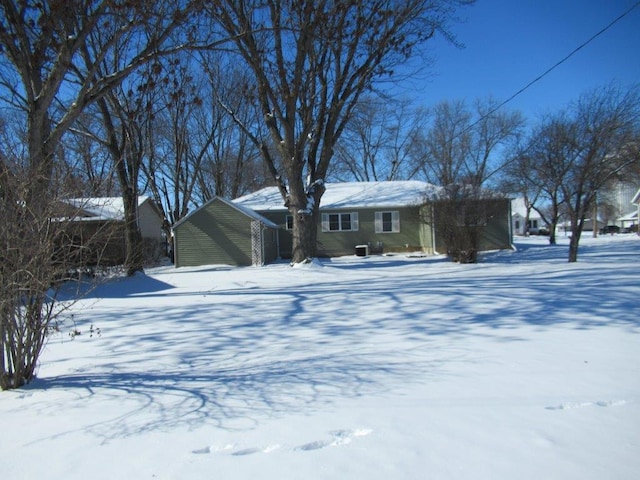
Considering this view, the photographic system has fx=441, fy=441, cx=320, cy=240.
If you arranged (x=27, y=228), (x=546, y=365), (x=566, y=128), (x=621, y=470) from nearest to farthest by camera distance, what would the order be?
(x=621, y=470), (x=27, y=228), (x=546, y=365), (x=566, y=128)

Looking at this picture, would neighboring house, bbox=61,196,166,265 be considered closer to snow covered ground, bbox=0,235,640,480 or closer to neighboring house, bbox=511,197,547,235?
snow covered ground, bbox=0,235,640,480

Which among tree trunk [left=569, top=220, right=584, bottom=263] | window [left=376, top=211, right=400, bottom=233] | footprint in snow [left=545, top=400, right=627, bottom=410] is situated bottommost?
footprint in snow [left=545, top=400, right=627, bottom=410]

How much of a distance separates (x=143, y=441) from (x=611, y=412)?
3.34 meters

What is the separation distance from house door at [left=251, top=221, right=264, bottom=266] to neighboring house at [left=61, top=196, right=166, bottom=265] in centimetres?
506

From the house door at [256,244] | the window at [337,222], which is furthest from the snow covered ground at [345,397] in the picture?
the window at [337,222]

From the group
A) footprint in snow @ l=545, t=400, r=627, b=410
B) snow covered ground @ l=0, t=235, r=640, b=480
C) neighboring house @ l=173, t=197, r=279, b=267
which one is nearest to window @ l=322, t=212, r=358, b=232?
neighboring house @ l=173, t=197, r=279, b=267

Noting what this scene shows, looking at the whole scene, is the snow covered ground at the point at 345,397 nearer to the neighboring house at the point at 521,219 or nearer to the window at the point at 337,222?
the window at the point at 337,222

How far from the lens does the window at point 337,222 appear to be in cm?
2645

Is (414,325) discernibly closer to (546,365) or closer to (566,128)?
(546,365)

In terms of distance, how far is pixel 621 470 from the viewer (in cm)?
250

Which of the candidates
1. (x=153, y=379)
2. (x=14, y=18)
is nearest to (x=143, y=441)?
(x=153, y=379)

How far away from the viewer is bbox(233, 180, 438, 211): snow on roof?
2622cm

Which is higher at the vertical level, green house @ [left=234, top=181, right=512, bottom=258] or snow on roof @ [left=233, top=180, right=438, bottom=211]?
snow on roof @ [left=233, top=180, right=438, bottom=211]

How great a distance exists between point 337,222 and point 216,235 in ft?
24.7
